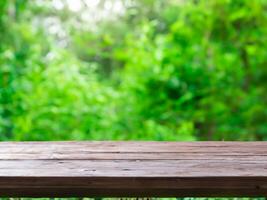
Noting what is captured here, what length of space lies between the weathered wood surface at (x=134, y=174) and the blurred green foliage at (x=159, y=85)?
261cm

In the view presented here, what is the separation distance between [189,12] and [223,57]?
1.47 ft

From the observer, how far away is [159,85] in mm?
4199

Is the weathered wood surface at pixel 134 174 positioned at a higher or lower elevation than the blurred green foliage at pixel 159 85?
higher

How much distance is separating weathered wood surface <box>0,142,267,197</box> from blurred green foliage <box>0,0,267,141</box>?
8.57 feet

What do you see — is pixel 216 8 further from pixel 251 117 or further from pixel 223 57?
pixel 251 117

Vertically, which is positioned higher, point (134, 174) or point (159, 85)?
point (134, 174)

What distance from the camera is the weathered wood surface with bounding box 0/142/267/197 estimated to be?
2.71ft

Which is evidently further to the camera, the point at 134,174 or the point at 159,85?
the point at 159,85

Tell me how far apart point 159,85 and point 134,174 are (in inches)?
133

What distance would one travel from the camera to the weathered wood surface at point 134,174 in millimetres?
825

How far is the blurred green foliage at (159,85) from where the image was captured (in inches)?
154

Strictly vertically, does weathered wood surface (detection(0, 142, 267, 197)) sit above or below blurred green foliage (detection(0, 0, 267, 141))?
above

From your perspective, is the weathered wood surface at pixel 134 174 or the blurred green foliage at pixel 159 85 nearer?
the weathered wood surface at pixel 134 174

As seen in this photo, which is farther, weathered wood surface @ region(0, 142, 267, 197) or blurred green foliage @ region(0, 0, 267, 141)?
blurred green foliage @ region(0, 0, 267, 141)
